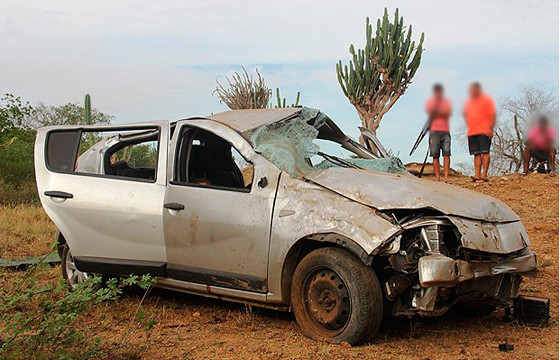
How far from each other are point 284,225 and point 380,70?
1601 centimetres

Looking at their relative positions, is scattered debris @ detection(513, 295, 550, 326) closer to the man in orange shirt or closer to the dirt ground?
the dirt ground

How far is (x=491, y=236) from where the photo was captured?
487 cm

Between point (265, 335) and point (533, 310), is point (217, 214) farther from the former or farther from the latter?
point (533, 310)

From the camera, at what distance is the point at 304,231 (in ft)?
15.9

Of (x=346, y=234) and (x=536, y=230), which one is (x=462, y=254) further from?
(x=536, y=230)

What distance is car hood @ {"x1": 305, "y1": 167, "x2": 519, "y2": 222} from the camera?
15.4ft

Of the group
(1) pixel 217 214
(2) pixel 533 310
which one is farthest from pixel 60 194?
(2) pixel 533 310

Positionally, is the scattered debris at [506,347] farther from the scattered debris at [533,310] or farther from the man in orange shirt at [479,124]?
the man in orange shirt at [479,124]

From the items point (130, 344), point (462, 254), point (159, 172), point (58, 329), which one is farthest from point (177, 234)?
point (462, 254)

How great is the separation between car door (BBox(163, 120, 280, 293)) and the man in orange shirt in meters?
3.95

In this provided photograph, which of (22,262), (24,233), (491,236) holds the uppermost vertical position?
(491,236)

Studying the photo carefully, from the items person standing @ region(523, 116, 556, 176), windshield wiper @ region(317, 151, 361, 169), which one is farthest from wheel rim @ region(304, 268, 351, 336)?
person standing @ region(523, 116, 556, 176)

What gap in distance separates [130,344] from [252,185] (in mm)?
1534

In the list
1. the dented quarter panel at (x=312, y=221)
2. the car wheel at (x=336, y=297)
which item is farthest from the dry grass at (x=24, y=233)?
the car wheel at (x=336, y=297)
